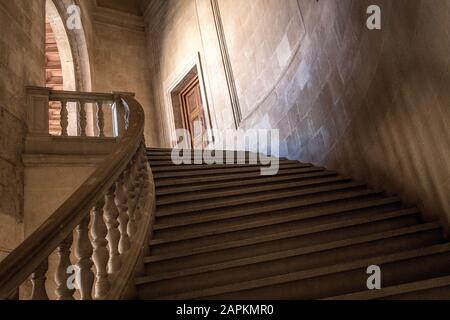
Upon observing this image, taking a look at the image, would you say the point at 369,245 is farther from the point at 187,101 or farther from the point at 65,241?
the point at 187,101

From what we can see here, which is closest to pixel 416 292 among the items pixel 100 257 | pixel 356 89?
pixel 100 257

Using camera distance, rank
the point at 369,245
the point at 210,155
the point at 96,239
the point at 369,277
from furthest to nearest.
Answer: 1. the point at 210,155
2. the point at 369,245
3. the point at 369,277
4. the point at 96,239

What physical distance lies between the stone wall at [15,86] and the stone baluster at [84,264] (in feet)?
7.68

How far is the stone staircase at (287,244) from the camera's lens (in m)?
2.67

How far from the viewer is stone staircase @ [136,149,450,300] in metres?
2.67

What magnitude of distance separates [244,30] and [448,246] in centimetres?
582

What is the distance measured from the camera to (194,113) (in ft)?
33.6

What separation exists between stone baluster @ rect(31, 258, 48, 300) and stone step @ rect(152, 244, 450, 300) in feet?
2.86

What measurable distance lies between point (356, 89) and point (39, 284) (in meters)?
3.83

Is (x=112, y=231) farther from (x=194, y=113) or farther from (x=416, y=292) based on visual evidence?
(x=194, y=113)

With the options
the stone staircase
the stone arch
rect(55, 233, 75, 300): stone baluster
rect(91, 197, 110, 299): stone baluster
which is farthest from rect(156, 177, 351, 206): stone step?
the stone arch

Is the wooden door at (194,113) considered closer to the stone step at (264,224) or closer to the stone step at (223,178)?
the stone step at (223,178)
